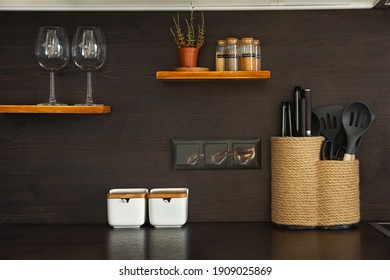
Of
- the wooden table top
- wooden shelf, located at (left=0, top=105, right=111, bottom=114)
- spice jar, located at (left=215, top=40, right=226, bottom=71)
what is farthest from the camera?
spice jar, located at (left=215, top=40, right=226, bottom=71)

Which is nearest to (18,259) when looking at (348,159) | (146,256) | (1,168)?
(146,256)

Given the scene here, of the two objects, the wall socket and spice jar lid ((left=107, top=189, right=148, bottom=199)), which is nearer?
spice jar lid ((left=107, top=189, right=148, bottom=199))

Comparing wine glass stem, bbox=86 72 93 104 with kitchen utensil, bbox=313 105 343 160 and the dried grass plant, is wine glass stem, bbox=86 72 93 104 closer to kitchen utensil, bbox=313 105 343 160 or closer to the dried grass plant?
the dried grass plant

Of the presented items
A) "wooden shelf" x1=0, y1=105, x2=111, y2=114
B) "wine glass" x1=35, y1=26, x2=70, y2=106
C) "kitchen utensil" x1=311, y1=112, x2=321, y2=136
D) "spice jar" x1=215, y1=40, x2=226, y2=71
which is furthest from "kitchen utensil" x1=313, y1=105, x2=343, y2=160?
"wine glass" x1=35, y1=26, x2=70, y2=106

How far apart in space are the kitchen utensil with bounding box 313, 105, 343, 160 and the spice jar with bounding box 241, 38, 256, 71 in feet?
0.90

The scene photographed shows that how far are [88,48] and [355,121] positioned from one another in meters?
0.90

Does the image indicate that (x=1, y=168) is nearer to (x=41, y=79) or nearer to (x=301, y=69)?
(x=41, y=79)

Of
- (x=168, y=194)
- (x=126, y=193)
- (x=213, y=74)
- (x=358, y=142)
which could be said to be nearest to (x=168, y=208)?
(x=168, y=194)

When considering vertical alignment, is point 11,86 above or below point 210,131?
above

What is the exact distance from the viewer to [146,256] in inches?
66.1

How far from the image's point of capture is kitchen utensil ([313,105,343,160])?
218 cm

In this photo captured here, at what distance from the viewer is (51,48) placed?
2.07 metres

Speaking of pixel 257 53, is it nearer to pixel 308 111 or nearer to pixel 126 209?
pixel 308 111

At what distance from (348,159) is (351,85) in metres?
0.29
